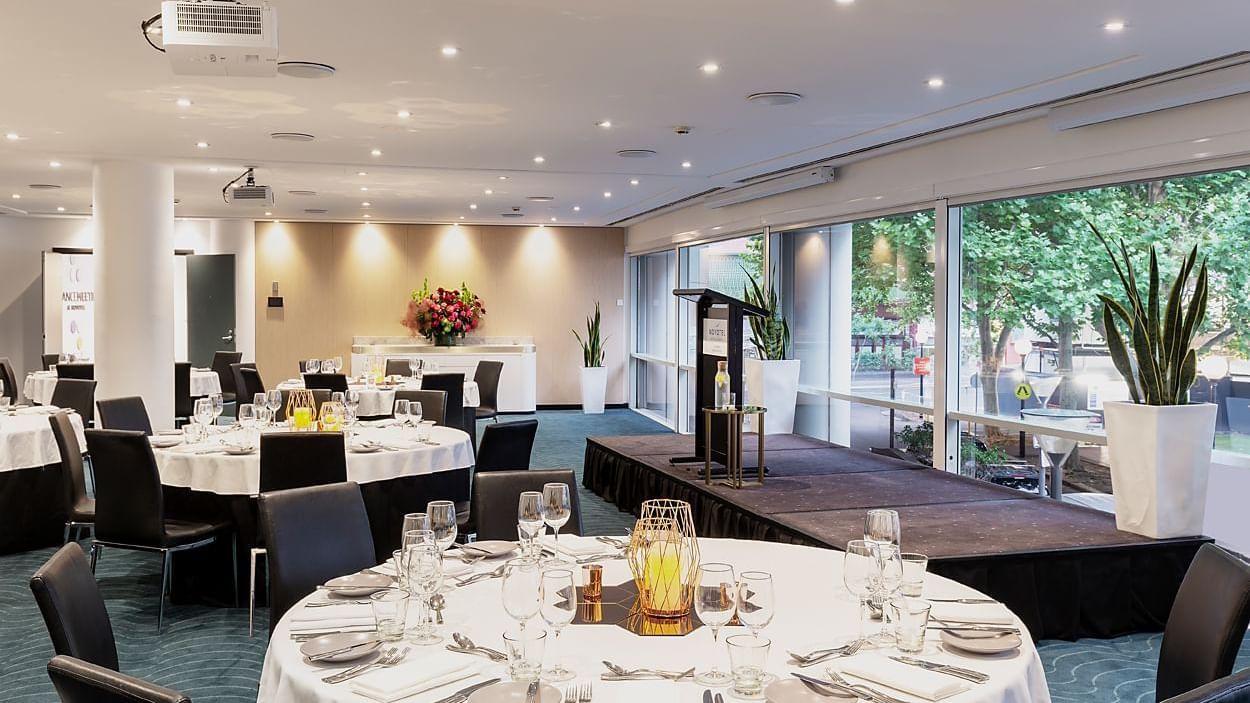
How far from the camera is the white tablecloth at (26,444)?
19.7 feet

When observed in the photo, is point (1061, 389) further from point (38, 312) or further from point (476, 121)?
point (38, 312)

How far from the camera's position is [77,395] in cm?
759

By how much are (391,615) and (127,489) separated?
3066mm

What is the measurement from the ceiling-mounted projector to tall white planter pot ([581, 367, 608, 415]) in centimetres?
1113

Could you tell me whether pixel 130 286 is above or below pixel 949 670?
above

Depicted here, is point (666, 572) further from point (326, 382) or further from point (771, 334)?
point (771, 334)

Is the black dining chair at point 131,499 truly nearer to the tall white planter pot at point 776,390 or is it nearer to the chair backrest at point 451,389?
the chair backrest at point 451,389

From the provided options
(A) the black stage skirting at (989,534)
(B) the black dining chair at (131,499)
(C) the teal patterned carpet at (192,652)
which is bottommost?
(C) the teal patterned carpet at (192,652)

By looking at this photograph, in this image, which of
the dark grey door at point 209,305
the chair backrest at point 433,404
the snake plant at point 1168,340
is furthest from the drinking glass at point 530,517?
the dark grey door at point 209,305

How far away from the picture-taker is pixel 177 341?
1515 cm

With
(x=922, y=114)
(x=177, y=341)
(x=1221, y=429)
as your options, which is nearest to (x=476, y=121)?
(x=922, y=114)

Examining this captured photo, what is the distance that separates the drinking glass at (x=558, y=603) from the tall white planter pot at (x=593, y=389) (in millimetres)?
12820

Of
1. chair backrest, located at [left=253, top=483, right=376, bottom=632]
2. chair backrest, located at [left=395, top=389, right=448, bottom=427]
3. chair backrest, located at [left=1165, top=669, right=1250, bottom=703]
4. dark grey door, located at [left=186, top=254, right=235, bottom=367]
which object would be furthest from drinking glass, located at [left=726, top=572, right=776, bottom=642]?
dark grey door, located at [left=186, top=254, right=235, bottom=367]

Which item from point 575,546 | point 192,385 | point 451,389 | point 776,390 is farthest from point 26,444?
point 776,390
